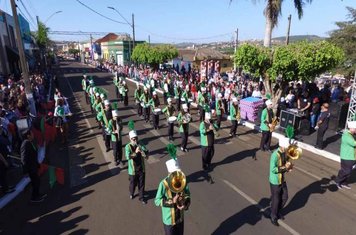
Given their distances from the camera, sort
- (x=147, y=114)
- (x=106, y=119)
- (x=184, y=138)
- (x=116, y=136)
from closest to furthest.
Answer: (x=116, y=136) → (x=184, y=138) → (x=106, y=119) → (x=147, y=114)

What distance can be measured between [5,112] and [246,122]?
35.4 feet

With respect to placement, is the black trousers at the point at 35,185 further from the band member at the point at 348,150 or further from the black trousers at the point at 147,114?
the black trousers at the point at 147,114

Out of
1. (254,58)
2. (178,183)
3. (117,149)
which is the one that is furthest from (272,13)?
(178,183)

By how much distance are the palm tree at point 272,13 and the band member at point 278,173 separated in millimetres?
11397

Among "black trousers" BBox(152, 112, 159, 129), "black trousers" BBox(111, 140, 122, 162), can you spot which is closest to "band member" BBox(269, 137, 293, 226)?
"black trousers" BBox(111, 140, 122, 162)

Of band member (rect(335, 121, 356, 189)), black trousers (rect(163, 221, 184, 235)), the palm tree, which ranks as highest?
the palm tree

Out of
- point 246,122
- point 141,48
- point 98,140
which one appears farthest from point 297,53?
point 141,48

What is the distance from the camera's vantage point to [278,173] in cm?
602

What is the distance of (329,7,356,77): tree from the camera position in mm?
29125

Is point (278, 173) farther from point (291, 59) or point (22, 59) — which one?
point (22, 59)

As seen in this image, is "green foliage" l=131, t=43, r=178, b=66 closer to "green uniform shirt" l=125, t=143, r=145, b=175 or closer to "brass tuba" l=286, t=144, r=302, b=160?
"green uniform shirt" l=125, t=143, r=145, b=175

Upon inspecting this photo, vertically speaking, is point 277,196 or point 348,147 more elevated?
point 348,147

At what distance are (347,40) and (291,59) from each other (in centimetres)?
2306

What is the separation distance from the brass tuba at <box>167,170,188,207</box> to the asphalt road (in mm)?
1624
